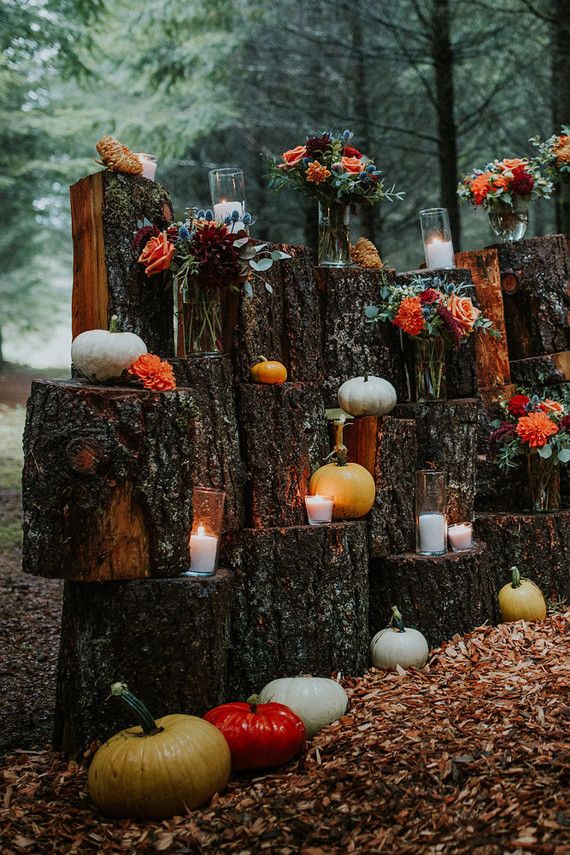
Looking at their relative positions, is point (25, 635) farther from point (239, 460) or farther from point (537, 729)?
point (537, 729)

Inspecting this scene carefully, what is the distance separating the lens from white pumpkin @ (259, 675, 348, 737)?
11.4 feet

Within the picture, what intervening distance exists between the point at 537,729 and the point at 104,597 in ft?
5.58

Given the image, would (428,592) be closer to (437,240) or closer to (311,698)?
(311,698)

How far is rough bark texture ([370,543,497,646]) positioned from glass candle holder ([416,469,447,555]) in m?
0.08

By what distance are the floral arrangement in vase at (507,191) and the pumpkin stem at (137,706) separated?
12.7 ft

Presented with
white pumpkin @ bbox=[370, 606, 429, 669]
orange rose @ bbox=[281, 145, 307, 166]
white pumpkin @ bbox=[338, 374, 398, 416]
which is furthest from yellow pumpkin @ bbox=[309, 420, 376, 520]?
orange rose @ bbox=[281, 145, 307, 166]

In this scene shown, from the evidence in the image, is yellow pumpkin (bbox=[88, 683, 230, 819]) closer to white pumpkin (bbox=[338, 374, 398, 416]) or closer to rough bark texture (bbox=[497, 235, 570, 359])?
white pumpkin (bbox=[338, 374, 398, 416])

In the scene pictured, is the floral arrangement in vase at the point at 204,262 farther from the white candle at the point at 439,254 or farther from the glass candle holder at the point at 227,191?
the white candle at the point at 439,254

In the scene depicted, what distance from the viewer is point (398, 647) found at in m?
4.02

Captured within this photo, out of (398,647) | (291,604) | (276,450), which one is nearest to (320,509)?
(276,450)

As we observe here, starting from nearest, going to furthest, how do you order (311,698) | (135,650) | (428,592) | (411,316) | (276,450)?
(135,650) < (311,698) < (276,450) < (428,592) < (411,316)

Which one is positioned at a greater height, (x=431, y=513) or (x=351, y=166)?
(x=351, y=166)

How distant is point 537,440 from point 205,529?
2.20 m

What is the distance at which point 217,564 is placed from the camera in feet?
12.0
